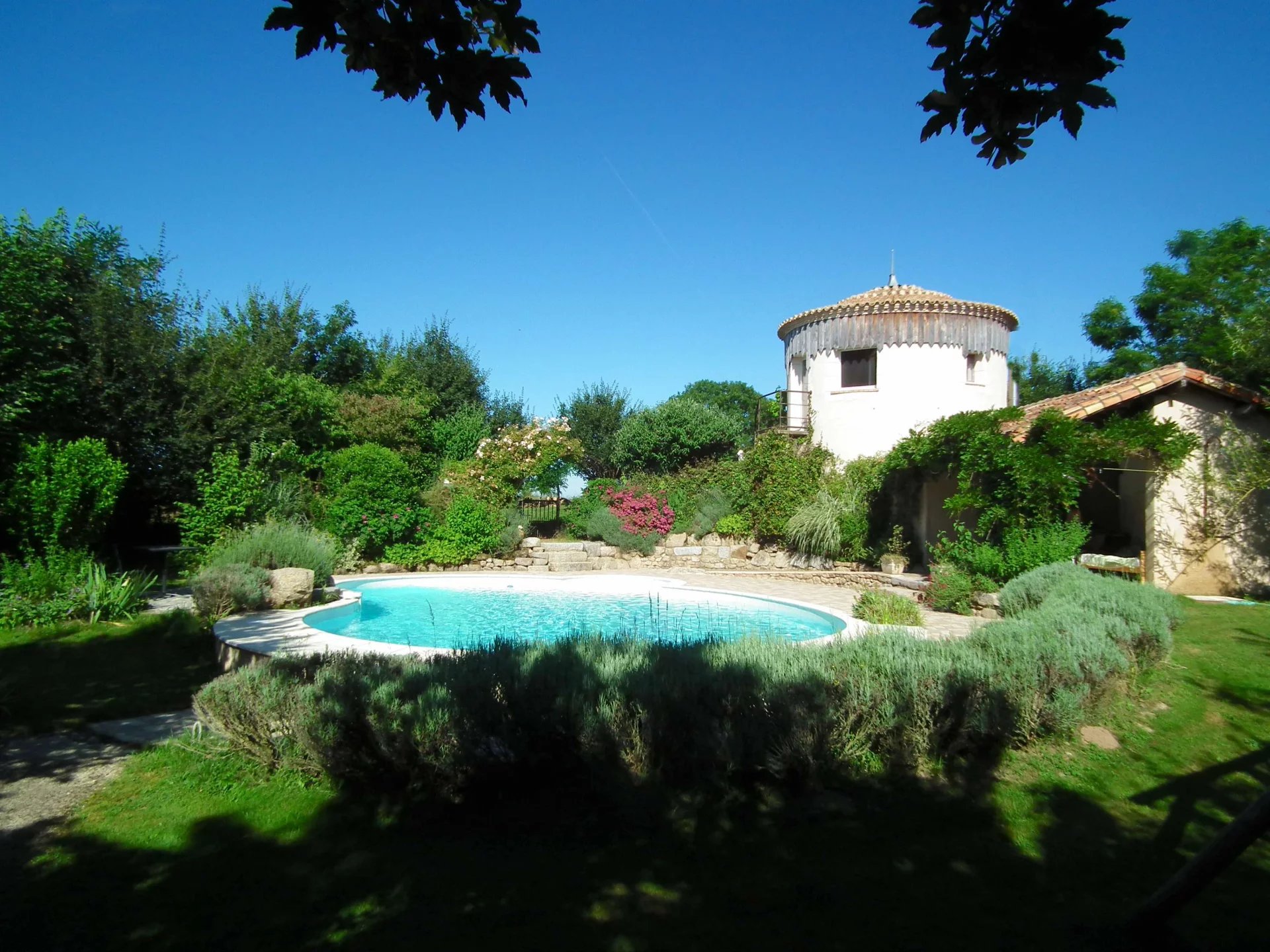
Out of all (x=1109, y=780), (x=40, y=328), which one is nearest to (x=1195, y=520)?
(x=1109, y=780)

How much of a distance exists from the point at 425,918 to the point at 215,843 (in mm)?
1403

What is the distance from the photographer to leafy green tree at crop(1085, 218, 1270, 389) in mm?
21188

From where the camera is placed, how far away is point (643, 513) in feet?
61.2

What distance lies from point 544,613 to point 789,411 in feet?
34.2

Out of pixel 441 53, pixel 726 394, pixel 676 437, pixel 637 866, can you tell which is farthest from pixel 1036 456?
pixel 726 394

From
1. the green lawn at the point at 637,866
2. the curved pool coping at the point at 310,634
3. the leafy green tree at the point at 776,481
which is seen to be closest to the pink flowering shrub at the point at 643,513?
the leafy green tree at the point at 776,481

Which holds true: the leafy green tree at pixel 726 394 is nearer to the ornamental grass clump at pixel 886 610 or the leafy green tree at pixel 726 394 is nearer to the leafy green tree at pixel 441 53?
the ornamental grass clump at pixel 886 610

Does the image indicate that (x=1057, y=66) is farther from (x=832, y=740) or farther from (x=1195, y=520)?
(x=1195, y=520)

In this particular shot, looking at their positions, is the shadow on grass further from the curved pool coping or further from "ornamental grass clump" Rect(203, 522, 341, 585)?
"ornamental grass clump" Rect(203, 522, 341, 585)

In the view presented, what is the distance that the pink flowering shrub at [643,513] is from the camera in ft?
60.6

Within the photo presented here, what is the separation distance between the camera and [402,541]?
16.1m

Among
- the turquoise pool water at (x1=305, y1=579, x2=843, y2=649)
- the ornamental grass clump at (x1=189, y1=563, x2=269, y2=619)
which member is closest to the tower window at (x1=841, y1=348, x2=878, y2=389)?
the turquoise pool water at (x1=305, y1=579, x2=843, y2=649)

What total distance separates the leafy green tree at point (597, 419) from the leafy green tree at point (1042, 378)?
1456 centimetres

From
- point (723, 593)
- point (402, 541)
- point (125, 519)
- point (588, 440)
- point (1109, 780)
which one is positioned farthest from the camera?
point (588, 440)
